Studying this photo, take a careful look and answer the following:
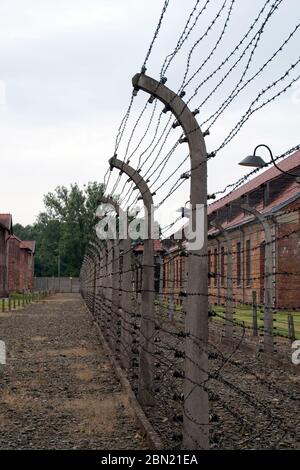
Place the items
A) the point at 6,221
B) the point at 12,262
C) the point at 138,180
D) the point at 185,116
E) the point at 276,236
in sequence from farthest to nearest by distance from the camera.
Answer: the point at 12,262
the point at 6,221
the point at 276,236
the point at 138,180
the point at 185,116

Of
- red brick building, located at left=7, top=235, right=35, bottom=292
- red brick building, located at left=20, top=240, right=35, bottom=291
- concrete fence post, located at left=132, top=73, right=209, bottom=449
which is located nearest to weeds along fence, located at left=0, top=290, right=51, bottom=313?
red brick building, located at left=7, top=235, right=35, bottom=292

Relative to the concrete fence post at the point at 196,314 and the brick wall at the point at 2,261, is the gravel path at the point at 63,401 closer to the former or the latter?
the concrete fence post at the point at 196,314

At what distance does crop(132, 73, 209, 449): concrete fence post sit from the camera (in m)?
4.25

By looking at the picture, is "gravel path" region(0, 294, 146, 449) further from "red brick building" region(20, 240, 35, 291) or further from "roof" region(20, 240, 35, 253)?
"roof" region(20, 240, 35, 253)

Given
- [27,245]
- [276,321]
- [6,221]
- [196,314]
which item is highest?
[6,221]

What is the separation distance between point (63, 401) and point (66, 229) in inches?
2975

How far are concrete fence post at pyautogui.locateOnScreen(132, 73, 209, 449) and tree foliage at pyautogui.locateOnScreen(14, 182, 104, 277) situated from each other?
218ft

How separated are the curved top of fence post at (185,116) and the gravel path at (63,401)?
8.18ft

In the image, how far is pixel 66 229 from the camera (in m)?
82.2

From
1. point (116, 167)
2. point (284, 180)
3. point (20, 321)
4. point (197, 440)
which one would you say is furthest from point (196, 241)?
point (284, 180)

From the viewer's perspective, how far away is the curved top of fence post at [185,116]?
4.34m

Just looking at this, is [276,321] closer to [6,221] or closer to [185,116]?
[185,116]

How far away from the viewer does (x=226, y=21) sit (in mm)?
3840

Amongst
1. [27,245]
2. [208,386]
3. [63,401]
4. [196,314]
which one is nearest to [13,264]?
[27,245]
